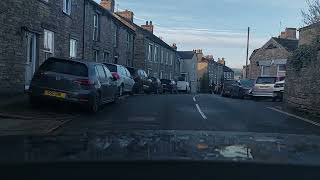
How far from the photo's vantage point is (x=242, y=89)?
38.0m

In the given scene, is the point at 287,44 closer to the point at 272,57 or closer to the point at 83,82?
the point at 272,57

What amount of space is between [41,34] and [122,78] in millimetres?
5500

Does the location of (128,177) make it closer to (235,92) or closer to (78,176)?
(78,176)

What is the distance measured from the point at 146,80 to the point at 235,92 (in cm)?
639

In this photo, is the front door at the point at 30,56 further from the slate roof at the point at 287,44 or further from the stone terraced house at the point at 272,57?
the slate roof at the point at 287,44

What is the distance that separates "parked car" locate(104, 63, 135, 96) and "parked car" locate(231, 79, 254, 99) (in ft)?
31.7

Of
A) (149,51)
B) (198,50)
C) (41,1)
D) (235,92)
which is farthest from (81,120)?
(198,50)

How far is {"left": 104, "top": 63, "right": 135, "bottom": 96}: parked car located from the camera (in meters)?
26.5

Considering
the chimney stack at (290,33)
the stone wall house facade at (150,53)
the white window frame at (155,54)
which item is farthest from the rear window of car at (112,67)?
the chimney stack at (290,33)

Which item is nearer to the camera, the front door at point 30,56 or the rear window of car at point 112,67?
the front door at point 30,56

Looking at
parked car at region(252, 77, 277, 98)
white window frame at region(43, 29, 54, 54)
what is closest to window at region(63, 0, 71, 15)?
white window frame at region(43, 29, 54, 54)

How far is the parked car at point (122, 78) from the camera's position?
26531 mm

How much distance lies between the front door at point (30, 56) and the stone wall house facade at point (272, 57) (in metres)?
32.5

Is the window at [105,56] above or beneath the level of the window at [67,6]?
beneath
